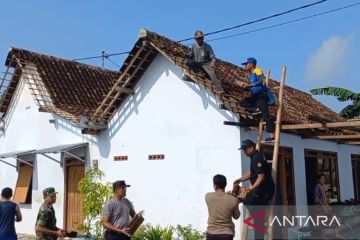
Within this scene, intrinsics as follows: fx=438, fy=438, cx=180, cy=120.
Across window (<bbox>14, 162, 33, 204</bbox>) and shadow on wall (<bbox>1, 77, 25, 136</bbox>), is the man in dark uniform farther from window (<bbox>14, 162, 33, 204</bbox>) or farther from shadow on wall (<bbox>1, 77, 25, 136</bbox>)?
shadow on wall (<bbox>1, 77, 25, 136</bbox>)

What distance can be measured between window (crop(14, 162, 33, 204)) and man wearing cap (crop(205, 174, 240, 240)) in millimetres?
10655

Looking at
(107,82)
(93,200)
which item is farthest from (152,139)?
(107,82)

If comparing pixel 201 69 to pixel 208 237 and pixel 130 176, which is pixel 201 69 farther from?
pixel 208 237

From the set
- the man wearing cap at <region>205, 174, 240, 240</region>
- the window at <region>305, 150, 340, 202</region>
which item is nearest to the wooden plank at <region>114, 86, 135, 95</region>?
the window at <region>305, 150, 340, 202</region>

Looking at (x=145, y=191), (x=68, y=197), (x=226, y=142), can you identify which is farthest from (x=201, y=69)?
(x=68, y=197)

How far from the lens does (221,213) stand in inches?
226

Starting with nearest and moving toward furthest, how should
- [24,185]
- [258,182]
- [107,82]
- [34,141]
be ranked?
[258,182]
[34,141]
[24,185]
[107,82]

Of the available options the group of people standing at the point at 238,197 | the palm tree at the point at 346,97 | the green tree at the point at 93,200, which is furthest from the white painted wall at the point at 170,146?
the palm tree at the point at 346,97

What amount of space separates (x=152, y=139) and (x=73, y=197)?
3.58m

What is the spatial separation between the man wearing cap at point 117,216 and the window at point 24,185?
889 cm

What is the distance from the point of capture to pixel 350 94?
56.5ft

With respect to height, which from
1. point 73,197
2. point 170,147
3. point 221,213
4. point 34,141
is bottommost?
point 221,213

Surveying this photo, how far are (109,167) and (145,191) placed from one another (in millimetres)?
1516

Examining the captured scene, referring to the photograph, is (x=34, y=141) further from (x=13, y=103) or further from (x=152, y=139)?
(x=152, y=139)
